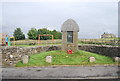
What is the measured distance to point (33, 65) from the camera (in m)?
10.1

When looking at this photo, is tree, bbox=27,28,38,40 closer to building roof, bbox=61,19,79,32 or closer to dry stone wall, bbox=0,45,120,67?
dry stone wall, bbox=0,45,120,67

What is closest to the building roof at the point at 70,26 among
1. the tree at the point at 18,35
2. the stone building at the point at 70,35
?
the stone building at the point at 70,35

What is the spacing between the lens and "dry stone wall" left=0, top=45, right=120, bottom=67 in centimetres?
1055

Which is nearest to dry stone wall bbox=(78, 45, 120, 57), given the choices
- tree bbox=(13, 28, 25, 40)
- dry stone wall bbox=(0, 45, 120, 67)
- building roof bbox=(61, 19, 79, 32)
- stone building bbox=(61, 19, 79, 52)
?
dry stone wall bbox=(0, 45, 120, 67)

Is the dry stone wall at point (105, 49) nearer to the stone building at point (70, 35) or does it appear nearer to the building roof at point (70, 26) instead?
the stone building at point (70, 35)

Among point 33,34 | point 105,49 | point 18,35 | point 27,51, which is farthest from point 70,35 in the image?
point 18,35

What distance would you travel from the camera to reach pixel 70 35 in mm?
14578

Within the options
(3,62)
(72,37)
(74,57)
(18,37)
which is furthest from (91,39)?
(18,37)

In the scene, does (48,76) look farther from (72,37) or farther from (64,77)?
(72,37)

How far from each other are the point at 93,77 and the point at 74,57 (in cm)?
489

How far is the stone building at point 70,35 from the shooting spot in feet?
46.9

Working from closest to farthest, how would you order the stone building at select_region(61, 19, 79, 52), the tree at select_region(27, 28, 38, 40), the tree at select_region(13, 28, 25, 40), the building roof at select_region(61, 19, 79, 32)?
1. the stone building at select_region(61, 19, 79, 52)
2. the building roof at select_region(61, 19, 79, 32)
3. the tree at select_region(13, 28, 25, 40)
4. the tree at select_region(27, 28, 38, 40)

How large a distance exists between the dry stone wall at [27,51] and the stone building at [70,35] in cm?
252

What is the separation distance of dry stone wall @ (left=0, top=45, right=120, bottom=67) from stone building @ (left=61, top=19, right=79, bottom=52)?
99.1 inches
